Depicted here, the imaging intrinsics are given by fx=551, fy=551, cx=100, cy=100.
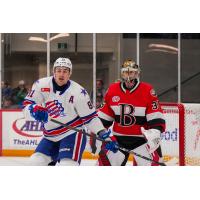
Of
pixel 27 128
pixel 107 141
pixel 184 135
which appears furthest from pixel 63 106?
pixel 27 128

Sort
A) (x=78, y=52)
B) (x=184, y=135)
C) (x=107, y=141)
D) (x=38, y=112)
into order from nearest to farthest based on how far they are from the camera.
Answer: (x=38, y=112) < (x=107, y=141) < (x=184, y=135) < (x=78, y=52)

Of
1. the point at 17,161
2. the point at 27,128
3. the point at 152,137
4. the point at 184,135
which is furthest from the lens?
the point at 27,128

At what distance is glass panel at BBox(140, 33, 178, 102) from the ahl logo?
195cm

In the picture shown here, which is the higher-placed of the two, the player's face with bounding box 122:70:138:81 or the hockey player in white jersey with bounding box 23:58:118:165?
the player's face with bounding box 122:70:138:81

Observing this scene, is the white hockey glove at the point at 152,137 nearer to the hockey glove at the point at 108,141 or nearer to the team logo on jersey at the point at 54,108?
the hockey glove at the point at 108,141

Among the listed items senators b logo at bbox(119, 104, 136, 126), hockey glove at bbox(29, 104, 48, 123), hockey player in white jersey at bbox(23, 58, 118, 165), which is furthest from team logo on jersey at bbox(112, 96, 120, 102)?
hockey glove at bbox(29, 104, 48, 123)

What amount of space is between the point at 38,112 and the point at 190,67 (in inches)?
166

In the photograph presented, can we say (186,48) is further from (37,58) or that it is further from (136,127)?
(136,127)

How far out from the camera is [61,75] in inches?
134

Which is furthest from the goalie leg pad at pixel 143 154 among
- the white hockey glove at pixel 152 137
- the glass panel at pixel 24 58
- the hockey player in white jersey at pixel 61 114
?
the glass panel at pixel 24 58

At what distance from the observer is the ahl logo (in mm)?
5705

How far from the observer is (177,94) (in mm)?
7152

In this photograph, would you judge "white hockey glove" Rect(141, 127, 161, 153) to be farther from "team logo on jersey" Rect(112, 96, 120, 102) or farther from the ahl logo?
the ahl logo

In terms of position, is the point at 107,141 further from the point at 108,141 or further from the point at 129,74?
the point at 129,74
